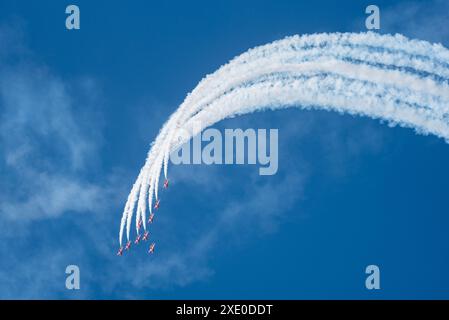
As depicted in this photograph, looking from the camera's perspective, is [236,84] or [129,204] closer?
[236,84]

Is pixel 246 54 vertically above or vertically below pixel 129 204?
above

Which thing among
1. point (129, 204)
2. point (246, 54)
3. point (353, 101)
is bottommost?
point (129, 204)

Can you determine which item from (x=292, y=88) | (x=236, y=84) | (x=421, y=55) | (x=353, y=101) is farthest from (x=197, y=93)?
(x=421, y=55)
